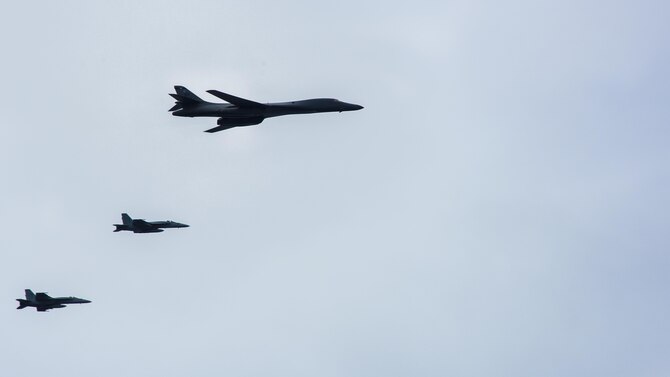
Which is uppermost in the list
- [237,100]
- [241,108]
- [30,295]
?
[237,100]

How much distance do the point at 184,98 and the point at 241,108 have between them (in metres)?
6.20

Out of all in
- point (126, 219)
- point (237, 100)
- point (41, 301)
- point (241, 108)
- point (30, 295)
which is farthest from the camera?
point (126, 219)

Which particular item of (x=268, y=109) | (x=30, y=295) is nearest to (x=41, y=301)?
(x=30, y=295)

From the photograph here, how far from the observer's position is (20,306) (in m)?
133

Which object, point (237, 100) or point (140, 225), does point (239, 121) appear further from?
point (140, 225)

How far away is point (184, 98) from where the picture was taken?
11394 cm

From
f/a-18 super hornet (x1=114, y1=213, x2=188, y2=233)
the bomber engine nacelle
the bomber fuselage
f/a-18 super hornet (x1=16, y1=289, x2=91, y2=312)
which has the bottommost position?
f/a-18 super hornet (x1=16, y1=289, x2=91, y2=312)

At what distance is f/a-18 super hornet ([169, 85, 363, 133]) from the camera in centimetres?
11412

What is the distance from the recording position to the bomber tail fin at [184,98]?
114 meters

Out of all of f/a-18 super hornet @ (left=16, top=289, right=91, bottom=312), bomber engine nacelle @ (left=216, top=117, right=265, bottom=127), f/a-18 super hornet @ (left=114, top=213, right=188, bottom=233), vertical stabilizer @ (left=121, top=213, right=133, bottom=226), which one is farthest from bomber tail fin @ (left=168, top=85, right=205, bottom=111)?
f/a-18 super hornet @ (left=16, top=289, right=91, bottom=312)

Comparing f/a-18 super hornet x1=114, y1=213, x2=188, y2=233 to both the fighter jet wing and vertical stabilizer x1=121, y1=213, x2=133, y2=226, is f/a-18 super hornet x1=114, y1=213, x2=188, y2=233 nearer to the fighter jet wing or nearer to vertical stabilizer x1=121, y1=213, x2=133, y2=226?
vertical stabilizer x1=121, y1=213, x2=133, y2=226

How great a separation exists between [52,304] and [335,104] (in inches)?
1857

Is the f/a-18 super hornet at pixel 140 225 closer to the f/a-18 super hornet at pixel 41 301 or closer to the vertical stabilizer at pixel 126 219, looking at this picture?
the vertical stabilizer at pixel 126 219

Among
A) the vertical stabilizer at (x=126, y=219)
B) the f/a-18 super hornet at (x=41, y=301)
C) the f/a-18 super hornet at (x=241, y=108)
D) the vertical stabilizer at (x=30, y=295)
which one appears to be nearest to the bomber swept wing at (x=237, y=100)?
the f/a-18 super hornet at (x=241, y=108)
